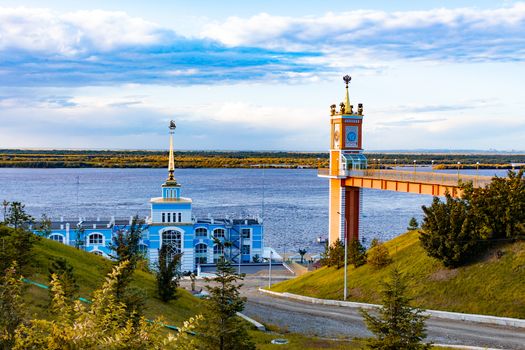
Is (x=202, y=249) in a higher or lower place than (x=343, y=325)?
lower

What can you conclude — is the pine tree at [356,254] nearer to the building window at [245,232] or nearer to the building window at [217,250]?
the building window at [217,250]

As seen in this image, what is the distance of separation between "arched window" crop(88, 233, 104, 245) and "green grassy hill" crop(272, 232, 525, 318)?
128 ft

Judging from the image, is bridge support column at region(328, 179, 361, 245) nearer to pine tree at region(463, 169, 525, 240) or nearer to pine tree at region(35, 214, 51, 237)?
pine tree at region(463, 169, 525, 240)

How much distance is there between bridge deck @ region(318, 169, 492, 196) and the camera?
38.3 metres

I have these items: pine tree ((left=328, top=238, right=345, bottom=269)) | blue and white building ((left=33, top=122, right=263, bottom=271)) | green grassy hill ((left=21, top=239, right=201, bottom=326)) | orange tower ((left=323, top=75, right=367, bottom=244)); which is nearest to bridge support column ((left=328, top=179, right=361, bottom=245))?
orange tower ((left=323, top=75, right=367, bottom=244))

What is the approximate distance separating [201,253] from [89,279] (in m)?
44.8

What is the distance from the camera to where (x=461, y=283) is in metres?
33.0

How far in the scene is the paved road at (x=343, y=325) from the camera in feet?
88.3

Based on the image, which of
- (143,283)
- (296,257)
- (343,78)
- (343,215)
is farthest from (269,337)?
(296,257)

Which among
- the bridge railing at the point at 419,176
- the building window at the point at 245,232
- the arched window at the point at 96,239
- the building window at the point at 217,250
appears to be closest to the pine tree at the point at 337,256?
the bridge railing at the point at 419,176

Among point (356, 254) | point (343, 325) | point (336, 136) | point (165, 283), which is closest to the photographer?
point (343, 325)

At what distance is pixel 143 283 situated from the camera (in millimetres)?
33812

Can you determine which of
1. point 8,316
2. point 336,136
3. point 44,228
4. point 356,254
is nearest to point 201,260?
point 336,136

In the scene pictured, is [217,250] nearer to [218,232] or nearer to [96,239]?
[218,232]
